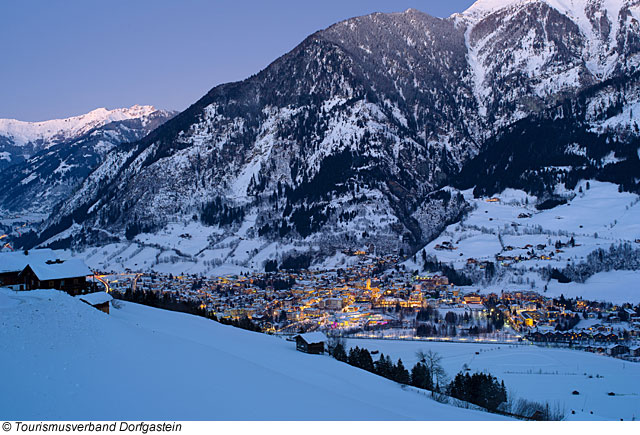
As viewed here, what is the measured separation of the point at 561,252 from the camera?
4641 inches

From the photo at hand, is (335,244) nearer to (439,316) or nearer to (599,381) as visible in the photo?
(439,316)

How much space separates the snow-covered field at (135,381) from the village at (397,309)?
23.8 m

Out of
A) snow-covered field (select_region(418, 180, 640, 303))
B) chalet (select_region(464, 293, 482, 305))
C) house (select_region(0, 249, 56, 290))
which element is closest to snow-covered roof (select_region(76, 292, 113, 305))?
house (select_region(0, 249, 56, 290))

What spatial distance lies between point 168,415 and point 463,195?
16366 cm

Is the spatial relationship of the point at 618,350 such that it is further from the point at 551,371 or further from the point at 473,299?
the point at 473,299

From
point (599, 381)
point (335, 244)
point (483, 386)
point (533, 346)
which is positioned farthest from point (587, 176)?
point (483, 386)

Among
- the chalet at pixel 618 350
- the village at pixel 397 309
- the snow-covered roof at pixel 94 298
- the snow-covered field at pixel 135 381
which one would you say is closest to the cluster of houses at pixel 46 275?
the snow-covered roof at pixel 94 298

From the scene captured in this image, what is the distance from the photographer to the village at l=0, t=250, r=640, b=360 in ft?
261

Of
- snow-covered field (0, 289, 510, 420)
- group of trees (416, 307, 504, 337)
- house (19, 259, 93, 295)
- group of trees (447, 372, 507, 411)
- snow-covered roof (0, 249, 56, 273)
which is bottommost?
group of trees (416, 307, 504, 337)

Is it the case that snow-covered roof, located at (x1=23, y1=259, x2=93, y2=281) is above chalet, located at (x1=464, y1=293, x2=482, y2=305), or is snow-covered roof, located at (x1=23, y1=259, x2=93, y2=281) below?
above

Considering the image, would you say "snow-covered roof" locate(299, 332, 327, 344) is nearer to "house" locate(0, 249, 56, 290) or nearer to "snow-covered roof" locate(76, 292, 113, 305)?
"snow-covered roof" locate(76, 292, 113, 305)

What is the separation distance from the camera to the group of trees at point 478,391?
4141cm

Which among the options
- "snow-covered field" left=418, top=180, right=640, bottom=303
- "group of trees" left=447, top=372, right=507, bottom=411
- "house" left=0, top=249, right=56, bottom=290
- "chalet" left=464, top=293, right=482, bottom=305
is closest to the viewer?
"house" left=0, top=249, right=56, bottom=290

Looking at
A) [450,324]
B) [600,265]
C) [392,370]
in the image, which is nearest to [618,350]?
[450,324]
